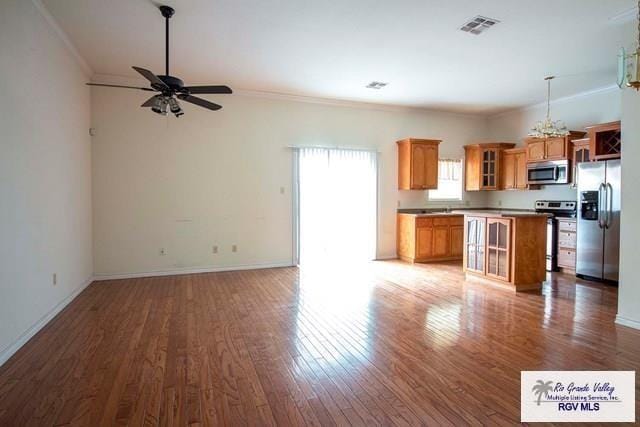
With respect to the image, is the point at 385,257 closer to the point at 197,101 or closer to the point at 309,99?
the point at 309,99

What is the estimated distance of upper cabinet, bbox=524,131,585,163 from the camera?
19.1 ft

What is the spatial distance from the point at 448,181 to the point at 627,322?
454cm

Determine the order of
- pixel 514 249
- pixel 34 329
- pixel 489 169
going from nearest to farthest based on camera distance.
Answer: pixel 34 329, pixel 514 249, pixel 489 169

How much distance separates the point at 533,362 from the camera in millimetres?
2615

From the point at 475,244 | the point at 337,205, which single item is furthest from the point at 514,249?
the point at 337,205

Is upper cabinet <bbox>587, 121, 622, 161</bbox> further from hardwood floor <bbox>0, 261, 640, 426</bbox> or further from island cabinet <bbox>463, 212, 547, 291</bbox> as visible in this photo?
hardwood floor <bbox>0, 261, 640, 426</bbox>

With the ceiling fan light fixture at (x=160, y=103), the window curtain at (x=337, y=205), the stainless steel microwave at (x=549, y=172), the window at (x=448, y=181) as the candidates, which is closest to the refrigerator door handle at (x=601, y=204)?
the stainless steel microwave at (x=549, y=172)

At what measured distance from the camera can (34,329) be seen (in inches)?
124

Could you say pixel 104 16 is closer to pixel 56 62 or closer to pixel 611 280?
pixel 56 62

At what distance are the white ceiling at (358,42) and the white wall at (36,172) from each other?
461 mm

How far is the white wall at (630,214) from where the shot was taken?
10.8 ft

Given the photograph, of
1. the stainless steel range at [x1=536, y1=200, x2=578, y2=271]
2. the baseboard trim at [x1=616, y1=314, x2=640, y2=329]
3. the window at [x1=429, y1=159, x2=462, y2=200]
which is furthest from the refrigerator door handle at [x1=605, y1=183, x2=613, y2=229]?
the window at [x1=429, y1=159, x2=462, y2=200]

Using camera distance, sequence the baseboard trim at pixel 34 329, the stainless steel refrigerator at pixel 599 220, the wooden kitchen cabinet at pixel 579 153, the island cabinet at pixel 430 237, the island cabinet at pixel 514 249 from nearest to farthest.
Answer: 1. the baseboard trim at pixel 34 329
2. the island cabinet at pixel 514 249
3. the stainless steel refrigerator at pixel 599 220
4. the wooden kitchen cabinet at pixel 579 153
5. the island cabinet at pixel 430 237

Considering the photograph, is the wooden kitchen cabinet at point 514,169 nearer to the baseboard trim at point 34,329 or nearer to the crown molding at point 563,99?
the crown molding at point 563,99
